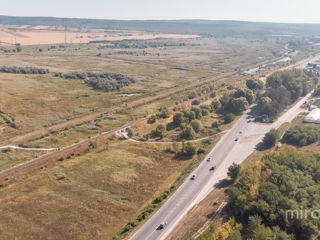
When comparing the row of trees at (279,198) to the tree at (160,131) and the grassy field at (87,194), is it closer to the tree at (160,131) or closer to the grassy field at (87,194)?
the grassy field at (87,194)

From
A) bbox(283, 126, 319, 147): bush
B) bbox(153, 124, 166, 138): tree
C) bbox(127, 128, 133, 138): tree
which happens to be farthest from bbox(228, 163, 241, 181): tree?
bbox(127, 128, 133, 138): tree

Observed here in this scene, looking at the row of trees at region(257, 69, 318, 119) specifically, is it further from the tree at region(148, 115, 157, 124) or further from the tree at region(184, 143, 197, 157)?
the tree at region(184, 143, 197, 157)

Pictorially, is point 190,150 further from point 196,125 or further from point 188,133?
point 196,125

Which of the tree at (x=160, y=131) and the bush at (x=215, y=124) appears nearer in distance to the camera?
the tree at (x=160, y=131)

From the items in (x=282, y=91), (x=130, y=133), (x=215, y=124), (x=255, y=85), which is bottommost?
(x=130, y=133)

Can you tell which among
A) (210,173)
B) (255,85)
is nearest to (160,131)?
(210,173)

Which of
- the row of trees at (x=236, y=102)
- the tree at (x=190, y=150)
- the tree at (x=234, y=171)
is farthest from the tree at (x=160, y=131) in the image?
the row of trees at (x=236, y=102)

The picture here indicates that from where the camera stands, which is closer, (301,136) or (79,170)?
(79,170)

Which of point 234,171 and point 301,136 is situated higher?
point 301,136
